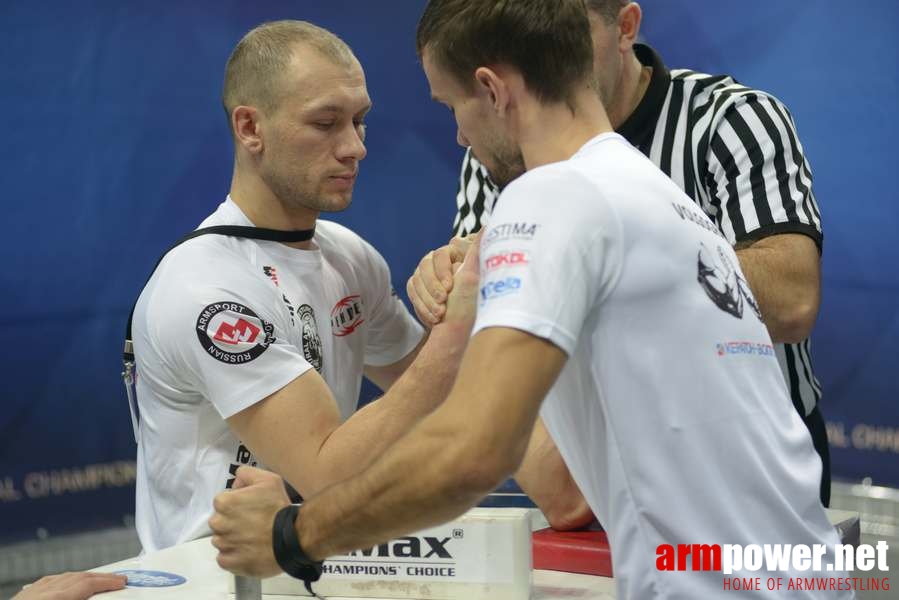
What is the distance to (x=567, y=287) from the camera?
1.36 meters

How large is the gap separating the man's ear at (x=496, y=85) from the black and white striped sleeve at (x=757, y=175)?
927 millimetres

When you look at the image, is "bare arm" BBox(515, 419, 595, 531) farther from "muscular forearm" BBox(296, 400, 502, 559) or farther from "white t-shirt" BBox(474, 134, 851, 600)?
"muscular forearm" BBox(296, 400, 502, 559)

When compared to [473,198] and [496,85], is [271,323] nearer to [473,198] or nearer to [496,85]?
[473,198]

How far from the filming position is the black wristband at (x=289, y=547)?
1469 millimetres

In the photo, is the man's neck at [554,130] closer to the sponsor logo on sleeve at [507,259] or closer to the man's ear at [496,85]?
the man's ear at [496,85]

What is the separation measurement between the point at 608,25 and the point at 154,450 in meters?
1.32

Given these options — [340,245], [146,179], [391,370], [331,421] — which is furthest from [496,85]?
[146,179]

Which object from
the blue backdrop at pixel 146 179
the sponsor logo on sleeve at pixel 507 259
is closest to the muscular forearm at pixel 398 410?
the sponsor logo on sleeve at pixel 507 259

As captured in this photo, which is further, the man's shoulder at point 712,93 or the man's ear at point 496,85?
the man's shoulder at point 712,93

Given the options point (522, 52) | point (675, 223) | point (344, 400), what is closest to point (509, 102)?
point (522, 52)

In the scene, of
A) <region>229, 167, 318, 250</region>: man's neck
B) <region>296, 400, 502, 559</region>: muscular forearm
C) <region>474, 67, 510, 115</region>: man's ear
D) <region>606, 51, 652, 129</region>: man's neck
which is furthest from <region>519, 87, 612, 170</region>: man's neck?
<region>229, 167, 318, 250</region>: man's neck

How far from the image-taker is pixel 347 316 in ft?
8.98

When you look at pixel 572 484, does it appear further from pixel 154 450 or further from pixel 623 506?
pixel 154 450

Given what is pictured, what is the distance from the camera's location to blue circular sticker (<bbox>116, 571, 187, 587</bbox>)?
1.87 m
